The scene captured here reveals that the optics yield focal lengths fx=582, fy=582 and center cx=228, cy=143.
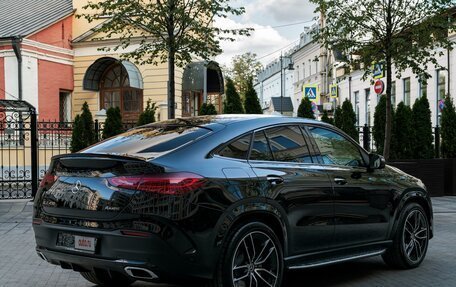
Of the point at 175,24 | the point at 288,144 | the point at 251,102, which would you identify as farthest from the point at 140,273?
the point at 251,102

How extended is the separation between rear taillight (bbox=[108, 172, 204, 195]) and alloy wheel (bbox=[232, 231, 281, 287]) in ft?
2.25

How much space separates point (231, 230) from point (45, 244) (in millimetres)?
1651

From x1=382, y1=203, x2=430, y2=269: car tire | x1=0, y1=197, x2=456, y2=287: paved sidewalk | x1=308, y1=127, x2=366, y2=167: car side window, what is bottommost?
x1=0, y1=197, x2=456, y2=287: paved sidewalk

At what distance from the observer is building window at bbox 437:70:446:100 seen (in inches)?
1146

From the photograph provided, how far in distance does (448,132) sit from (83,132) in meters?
10.3

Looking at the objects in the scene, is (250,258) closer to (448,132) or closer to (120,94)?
(448,132)

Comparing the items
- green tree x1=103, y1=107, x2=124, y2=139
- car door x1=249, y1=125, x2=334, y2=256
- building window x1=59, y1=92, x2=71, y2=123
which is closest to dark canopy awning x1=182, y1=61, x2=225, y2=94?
building window x1=59, y1=92, x2=71, y2=123

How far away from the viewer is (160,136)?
17.4 feet

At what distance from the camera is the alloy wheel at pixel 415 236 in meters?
6.78

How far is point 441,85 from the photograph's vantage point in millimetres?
29469

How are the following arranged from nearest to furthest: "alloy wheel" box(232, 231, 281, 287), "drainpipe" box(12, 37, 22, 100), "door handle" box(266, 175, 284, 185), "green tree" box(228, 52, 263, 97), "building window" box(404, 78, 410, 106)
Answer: "alloy wheel" box(232, 231, 281, 287), "door handle" box(266, 175, 284, 185), "drainpipe" box(12, 37, 22, 100), "building window" box(404, 78, 410, 106), "green tree" box(228, 52, 263, 97)

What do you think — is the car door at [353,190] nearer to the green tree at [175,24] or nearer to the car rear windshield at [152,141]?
the car rear windshield at [152,141]

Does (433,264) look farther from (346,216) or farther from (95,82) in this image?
(95,82)

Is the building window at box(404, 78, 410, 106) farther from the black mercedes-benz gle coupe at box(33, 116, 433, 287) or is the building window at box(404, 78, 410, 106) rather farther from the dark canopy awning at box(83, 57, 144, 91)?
the black mercedes-benz gle coupe at box(33, 116, 433, 287)
